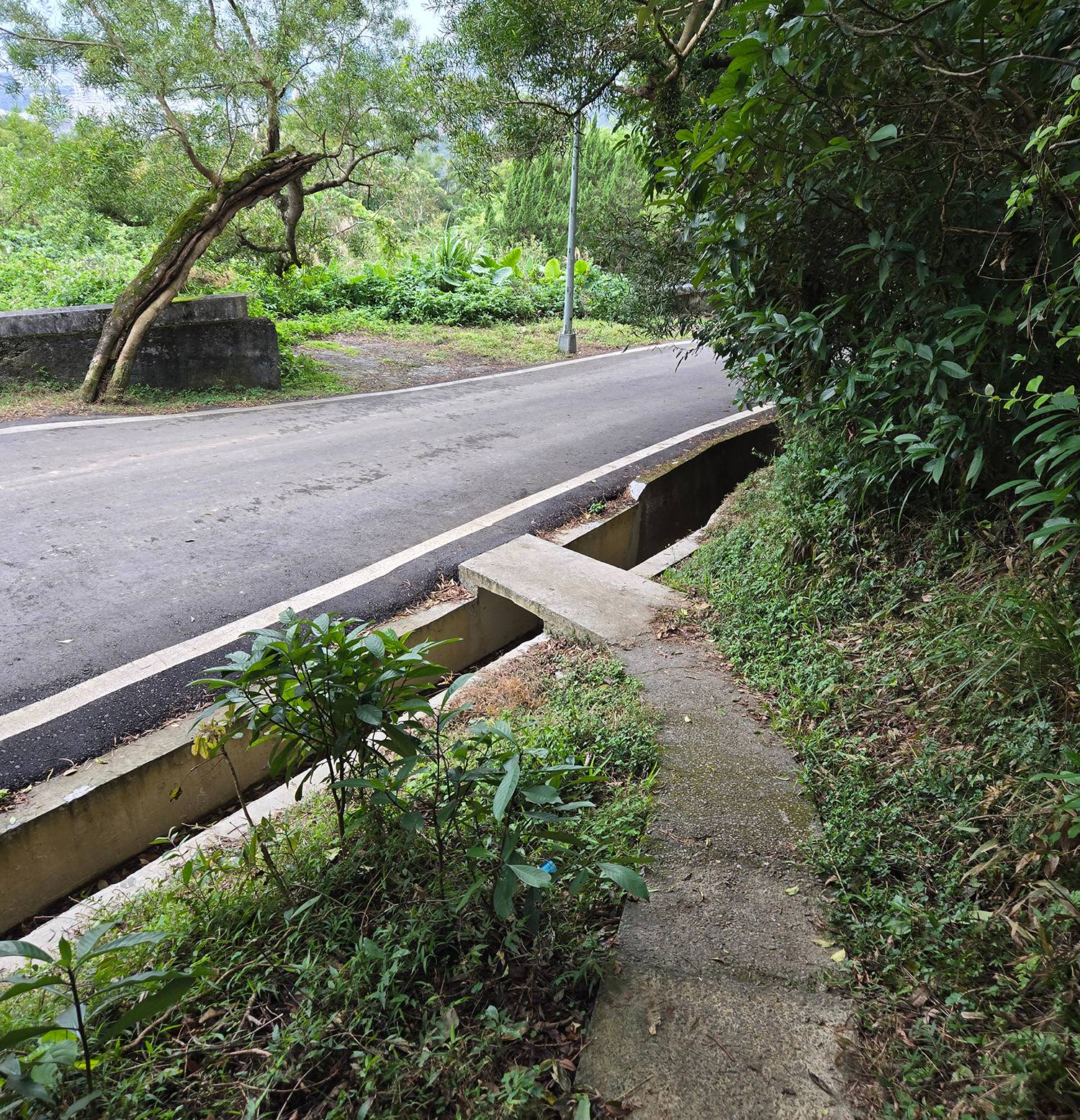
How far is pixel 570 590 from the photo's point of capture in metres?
4.72

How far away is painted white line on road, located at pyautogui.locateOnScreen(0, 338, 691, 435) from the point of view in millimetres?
7875

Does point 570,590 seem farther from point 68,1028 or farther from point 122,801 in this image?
point 68,1028

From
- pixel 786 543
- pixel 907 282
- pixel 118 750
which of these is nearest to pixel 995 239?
pixel 907 282

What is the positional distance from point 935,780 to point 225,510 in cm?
523

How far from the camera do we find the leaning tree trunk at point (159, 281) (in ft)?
29.6

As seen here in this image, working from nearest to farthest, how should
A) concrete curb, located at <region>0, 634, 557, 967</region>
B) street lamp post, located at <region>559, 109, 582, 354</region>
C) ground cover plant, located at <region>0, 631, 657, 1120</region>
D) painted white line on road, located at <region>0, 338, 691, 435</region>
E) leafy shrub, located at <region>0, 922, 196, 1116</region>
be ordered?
leafy shrub, located at <region>0, 922, 196, 1116</region> → ground cover plant, located at <region>0, 631, 657, 1120</region> → concrete curb, located at <region>0, 634, 557, 967</region> → painted white line on road, located at <region>0, 338, 691, 435</region> → street lamp post, located at <region>559, 109, 582, 354</region>

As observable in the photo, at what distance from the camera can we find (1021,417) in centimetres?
283

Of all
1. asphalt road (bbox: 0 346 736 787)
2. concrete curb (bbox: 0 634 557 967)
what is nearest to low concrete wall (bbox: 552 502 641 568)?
asphalt road (bbox: 0 346 736 787)

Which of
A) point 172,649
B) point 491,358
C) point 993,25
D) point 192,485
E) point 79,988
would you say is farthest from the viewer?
point 491,358

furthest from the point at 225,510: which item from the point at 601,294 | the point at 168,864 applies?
the point at 601,294

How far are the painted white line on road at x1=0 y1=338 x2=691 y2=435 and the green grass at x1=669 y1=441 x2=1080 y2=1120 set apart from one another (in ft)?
23.0

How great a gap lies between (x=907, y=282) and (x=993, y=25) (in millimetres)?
1045

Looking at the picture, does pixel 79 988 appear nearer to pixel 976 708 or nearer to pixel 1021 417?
pixel 976 708

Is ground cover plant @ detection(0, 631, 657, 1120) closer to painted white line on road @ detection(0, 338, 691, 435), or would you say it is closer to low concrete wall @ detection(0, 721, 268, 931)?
low concrete wall @ detection(0, 721, 268, 931)
